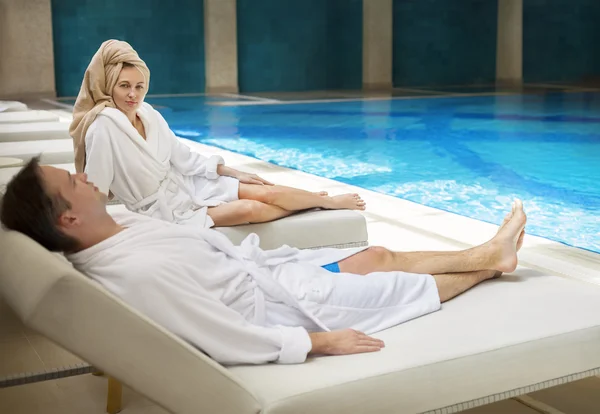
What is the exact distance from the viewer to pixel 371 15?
22297 millimetres

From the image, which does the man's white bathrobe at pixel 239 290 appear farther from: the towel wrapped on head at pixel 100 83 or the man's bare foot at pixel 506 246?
the towel wrapped on head at pixel 100 83

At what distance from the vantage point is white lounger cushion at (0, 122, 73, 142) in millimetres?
7984

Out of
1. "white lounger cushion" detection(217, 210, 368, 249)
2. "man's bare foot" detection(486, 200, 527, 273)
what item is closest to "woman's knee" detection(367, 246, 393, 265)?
"man's bare foot" detection(486, 200, 527, 273)

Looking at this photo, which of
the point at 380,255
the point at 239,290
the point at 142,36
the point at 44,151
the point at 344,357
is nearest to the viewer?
the point at 344,357

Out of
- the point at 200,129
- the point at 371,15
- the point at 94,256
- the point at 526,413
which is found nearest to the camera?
the point at 94,256

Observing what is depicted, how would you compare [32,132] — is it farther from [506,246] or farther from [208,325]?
[208,325]

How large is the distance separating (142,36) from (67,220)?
63.4 feet

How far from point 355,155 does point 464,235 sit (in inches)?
190

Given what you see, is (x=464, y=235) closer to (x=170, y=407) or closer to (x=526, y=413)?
(x=526, y=413)

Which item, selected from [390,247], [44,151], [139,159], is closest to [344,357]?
[139,159]

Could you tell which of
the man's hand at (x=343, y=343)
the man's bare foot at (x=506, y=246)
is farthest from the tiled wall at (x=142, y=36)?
the man's hand at (x=343, y=343)

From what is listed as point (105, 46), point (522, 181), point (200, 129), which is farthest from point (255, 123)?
point (105, 46)

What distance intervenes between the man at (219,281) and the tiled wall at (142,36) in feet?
60.6

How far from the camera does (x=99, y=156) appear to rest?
4.05 meters
